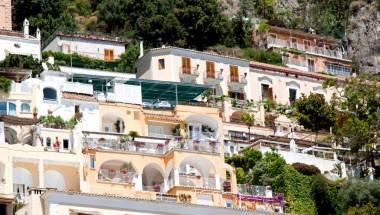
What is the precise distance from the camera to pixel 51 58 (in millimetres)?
75812

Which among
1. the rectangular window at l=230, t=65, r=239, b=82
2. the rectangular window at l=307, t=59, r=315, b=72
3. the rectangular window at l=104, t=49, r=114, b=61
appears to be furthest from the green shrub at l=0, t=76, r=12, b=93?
the rectangular window at l=307, t=59, r=315, b=72

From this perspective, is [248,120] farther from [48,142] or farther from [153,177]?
[48,142]

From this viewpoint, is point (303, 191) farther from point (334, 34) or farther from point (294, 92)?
point (334, 34)

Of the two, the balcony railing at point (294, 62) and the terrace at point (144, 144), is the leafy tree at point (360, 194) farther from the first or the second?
the balcony railing at point (294, 62)

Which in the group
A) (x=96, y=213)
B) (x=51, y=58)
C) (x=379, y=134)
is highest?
(x=51, y=58)

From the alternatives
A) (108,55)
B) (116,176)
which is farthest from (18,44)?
(116,176)

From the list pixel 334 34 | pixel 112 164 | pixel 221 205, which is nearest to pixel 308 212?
pixel 221 205

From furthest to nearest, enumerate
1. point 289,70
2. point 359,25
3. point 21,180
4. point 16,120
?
point 359,25 → point 289,70 → point 16,120 → point 21,180

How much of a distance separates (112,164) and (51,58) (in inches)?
621

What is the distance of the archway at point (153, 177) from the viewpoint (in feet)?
206

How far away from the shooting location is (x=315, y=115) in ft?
262

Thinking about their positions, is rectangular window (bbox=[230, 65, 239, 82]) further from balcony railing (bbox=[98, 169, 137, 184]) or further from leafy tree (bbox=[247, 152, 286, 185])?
balcony railing (bbox=[98, 169, 137, 184])

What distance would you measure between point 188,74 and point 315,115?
9.18 metres

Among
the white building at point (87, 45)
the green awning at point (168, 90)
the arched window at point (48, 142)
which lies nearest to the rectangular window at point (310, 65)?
the white building at point (87, 45)
